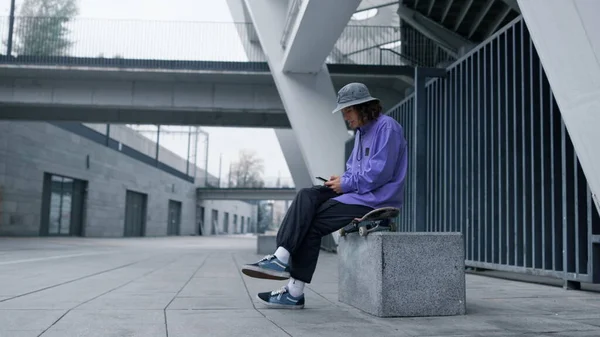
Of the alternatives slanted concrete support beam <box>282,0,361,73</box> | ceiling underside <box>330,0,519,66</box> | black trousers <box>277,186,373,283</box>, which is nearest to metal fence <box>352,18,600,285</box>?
slanted concrete support beam <box>282,0,361,73</box>

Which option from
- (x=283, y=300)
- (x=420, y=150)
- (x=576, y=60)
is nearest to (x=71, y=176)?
(x=420, y=150)

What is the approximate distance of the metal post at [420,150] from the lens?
8891 millimetres

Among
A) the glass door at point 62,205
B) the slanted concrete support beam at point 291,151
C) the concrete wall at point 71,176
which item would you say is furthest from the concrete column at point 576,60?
the glass door at point 62,205

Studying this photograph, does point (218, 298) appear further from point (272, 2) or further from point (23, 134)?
point (23, 134)

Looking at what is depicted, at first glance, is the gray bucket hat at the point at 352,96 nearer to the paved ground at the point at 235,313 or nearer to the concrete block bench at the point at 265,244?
the paved ground at the point at 235,313

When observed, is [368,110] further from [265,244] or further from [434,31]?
[434,31]

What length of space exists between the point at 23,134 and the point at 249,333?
23545mm

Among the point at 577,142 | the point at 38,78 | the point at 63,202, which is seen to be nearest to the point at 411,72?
the point at 38,78

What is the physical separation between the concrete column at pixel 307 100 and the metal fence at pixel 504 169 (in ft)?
12.4

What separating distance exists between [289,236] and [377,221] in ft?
2.14

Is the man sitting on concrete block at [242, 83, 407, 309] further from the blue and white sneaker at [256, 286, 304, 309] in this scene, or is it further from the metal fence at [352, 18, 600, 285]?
the metal fence at [352, 18, 600, 285]

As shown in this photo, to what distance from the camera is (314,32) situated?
995 centimetres

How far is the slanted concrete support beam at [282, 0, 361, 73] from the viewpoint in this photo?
29.1 feet

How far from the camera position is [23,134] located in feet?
76.8
